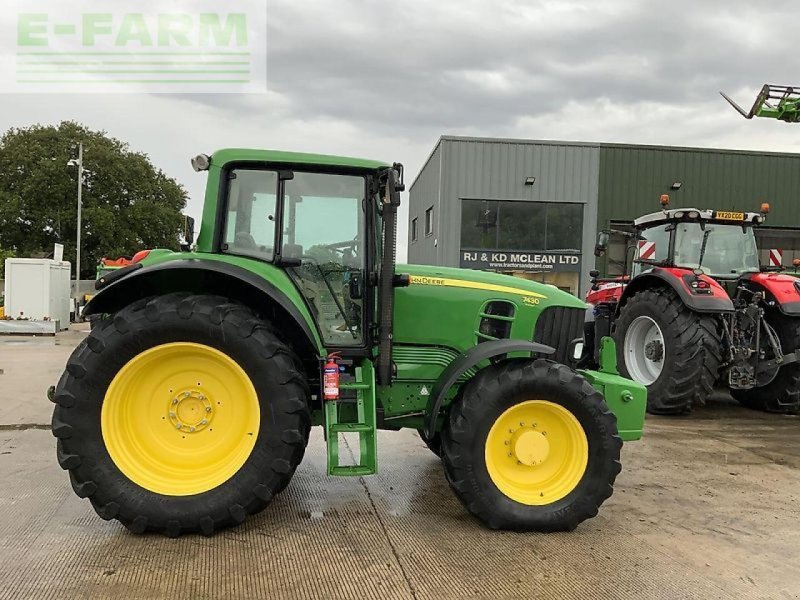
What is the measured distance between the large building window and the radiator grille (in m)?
13.9

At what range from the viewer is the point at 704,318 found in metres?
6.27

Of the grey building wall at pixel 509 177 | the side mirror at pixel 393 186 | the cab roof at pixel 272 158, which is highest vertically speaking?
the grey building wall at pixel 509 177

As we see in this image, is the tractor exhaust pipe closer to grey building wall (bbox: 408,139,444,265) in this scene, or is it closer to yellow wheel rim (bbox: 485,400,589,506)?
yellow wheel rim (bbox: 485,400,589,506)

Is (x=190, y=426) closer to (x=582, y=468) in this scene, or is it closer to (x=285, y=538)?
(x=285, y=538)

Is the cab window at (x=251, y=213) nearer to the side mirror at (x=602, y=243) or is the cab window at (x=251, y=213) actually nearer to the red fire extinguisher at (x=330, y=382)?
the red fire extinguisher at (x=330, y=382)

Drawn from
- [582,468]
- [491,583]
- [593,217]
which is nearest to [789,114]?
[593,217]

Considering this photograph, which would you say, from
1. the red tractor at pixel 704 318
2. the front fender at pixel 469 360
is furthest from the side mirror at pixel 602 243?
the front fender at pixel 469 360

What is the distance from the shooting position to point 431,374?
3859 millimetres

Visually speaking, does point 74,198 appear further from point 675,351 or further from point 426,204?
point 675,351

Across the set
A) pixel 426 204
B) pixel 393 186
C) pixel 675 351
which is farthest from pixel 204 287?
pixel 426 204

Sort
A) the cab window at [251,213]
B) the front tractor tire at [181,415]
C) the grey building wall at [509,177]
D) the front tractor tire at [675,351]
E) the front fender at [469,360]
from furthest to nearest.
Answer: the grey building wall at [509,177], the front tractor tire at [675,351], the cab window at [251,213], the front fender at [469,360], the front tractor tire at [181,415]

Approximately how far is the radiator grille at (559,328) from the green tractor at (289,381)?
0.96ft

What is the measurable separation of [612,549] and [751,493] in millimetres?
1563

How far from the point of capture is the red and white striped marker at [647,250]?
755 centimetres
